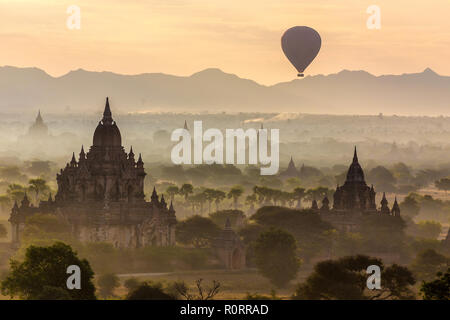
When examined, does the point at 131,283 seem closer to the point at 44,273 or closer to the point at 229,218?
the point at 44,273

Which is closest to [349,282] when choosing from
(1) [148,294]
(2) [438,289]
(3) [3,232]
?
(2) [438,289]

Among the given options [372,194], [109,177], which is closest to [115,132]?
[109,177]

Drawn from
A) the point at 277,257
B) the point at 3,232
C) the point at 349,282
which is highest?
the point at 3,232

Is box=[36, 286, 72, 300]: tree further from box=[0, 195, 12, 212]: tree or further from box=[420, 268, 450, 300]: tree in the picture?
box=[0, 195, 12, 212]: tree

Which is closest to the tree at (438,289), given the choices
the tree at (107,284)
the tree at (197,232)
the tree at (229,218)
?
the tree at (107,284)

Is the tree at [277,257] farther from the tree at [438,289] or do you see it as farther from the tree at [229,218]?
the tree at [438,289]
